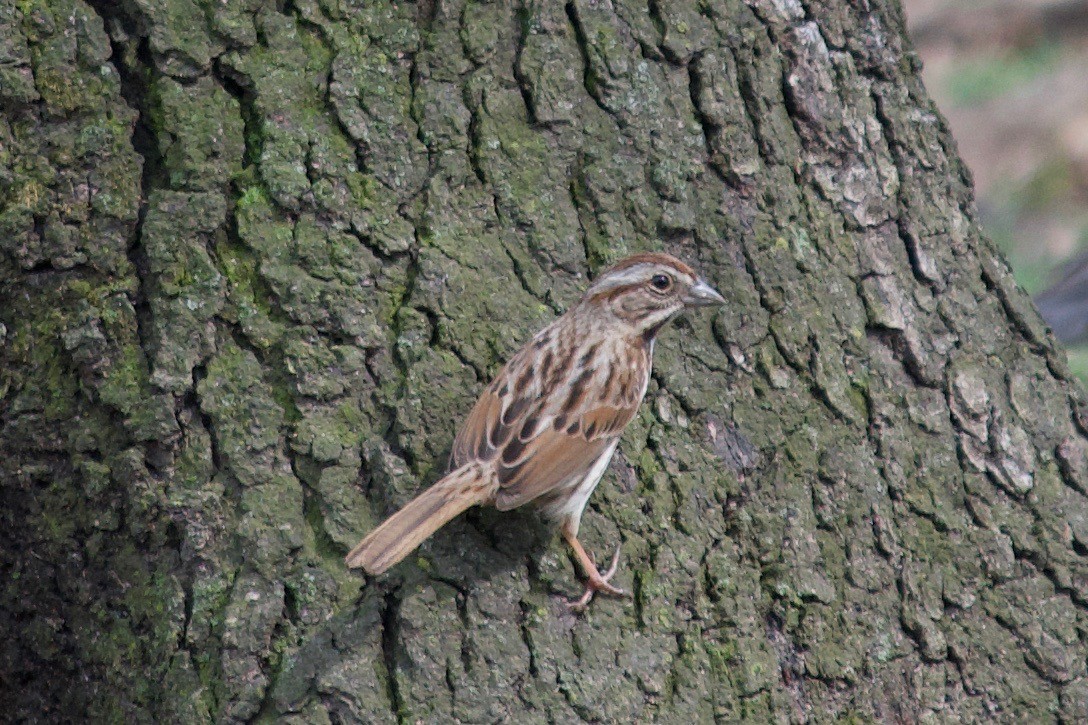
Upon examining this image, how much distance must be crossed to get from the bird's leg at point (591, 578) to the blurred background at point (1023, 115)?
19.9ft

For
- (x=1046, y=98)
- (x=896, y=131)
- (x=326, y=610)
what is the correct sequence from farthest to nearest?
(x=1046, y=98) → (x=896, y=131) → (x=326, y=610)

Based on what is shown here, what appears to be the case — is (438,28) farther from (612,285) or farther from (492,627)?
(492,627)

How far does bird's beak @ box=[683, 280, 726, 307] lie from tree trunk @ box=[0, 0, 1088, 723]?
0.13 metres

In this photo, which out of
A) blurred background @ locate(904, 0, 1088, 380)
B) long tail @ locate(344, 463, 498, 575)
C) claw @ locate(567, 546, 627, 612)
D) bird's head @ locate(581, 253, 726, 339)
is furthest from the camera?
blurred background @ locate(904, 0, 1088, 380)

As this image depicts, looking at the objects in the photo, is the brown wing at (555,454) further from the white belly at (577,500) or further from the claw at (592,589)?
the claw at (592,589)

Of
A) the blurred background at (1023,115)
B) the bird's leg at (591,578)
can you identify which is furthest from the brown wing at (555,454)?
the blurred background at (1023,115)

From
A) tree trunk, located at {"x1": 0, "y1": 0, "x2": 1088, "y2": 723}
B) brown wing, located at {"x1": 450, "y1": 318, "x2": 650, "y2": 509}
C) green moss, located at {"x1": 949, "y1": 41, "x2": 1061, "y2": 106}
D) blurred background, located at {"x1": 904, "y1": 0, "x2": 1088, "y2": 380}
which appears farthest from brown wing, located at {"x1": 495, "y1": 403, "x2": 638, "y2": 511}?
green moss, located at {"x1": 949, "y1": 41, "x2": 1061, "y2": 106}

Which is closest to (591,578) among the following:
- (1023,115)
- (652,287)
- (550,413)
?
(550,413)

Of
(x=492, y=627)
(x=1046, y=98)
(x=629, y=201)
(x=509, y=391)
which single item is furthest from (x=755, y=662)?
(x=1046, y=98)

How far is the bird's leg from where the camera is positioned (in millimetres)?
4254

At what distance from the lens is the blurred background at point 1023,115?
13.3 metres

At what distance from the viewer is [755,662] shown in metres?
4.43

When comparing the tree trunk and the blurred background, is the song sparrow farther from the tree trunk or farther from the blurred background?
the blurred background

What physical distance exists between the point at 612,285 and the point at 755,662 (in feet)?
4.42
